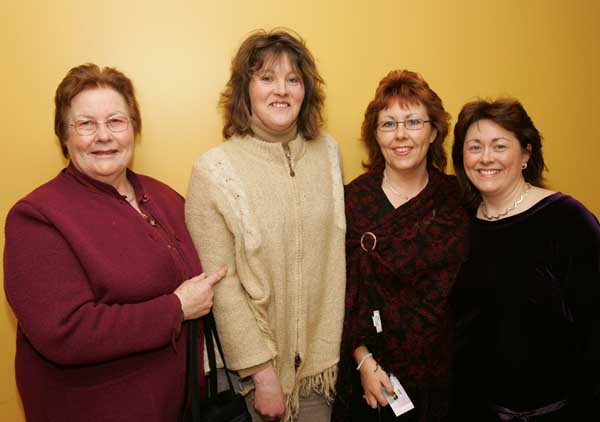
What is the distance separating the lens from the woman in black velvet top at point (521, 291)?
153cm

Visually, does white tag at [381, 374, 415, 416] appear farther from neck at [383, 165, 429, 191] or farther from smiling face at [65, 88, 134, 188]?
smiling face at [65, 88, 134, 188]

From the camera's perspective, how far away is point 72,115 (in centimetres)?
138

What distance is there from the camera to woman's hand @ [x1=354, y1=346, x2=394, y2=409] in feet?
5.49

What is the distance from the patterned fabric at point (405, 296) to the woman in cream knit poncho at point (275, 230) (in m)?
0.07

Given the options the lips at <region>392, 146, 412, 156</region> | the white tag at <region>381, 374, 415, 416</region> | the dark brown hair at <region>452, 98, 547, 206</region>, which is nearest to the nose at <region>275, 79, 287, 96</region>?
the lips at <region>392, 146, 412, 156</region>

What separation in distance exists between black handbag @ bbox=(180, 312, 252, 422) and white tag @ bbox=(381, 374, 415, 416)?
1.83 ft

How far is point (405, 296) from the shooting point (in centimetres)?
170

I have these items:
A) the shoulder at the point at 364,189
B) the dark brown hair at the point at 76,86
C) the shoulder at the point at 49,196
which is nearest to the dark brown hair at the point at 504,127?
the shoulder at the point at 364,189

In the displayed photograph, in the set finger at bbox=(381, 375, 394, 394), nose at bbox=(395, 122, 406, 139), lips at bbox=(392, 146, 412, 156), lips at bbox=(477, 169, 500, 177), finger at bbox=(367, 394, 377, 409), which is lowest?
finger at bbox=(367, 394, 377, 409)

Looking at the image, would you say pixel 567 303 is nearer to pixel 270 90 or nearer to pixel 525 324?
pixel 525 324

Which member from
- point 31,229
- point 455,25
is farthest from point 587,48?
point 31,229

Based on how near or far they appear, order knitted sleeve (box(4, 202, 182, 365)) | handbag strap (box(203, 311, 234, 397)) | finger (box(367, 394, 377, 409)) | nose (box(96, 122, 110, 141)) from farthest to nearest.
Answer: finger (box(367, 394, 377, 409)), handbag strap (box(203, 311, 234, 397)), nose (box(96, 122, 110, 141)), knitted sleeve (box(4, 202, 182, 365))

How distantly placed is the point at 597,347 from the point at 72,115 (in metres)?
1.92

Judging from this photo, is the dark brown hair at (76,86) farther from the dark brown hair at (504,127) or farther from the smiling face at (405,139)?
the dark brown hair at (504,127)
